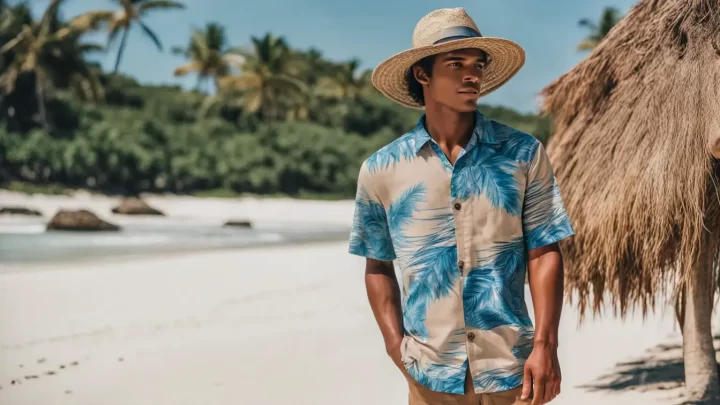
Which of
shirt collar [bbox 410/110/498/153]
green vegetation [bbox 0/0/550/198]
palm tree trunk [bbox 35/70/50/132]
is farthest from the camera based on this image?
palm tree trunk [bbox 35/70/50/132]

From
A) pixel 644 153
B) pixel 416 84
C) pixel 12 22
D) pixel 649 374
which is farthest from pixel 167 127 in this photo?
pixel 416 84

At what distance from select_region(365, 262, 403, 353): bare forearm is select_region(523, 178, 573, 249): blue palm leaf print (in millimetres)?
352

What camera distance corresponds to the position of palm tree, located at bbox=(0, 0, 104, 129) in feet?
104

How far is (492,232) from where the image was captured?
1.70 metres

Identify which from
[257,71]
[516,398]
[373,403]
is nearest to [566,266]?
A: [373,403]

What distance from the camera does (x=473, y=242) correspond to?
1708 millimetres

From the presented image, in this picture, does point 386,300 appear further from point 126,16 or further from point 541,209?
point 126,16

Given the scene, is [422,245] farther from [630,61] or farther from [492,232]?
[630,61]

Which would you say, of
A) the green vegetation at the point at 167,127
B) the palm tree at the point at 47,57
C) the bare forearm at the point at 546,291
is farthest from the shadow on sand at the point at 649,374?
the palm tree at the point at 47,57

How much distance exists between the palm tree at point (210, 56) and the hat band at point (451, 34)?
39.7 m

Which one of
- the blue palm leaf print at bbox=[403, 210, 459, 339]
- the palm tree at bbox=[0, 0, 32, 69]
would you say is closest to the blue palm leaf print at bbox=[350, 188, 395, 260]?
the blue palm leaf print at bbox=[403, 210, 459, 339]

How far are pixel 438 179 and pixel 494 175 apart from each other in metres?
0.12

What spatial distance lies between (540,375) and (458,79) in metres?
0.66

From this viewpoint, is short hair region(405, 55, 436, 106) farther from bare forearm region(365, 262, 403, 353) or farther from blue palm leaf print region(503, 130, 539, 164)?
bare forearm region(365, 262, 403, 353)
